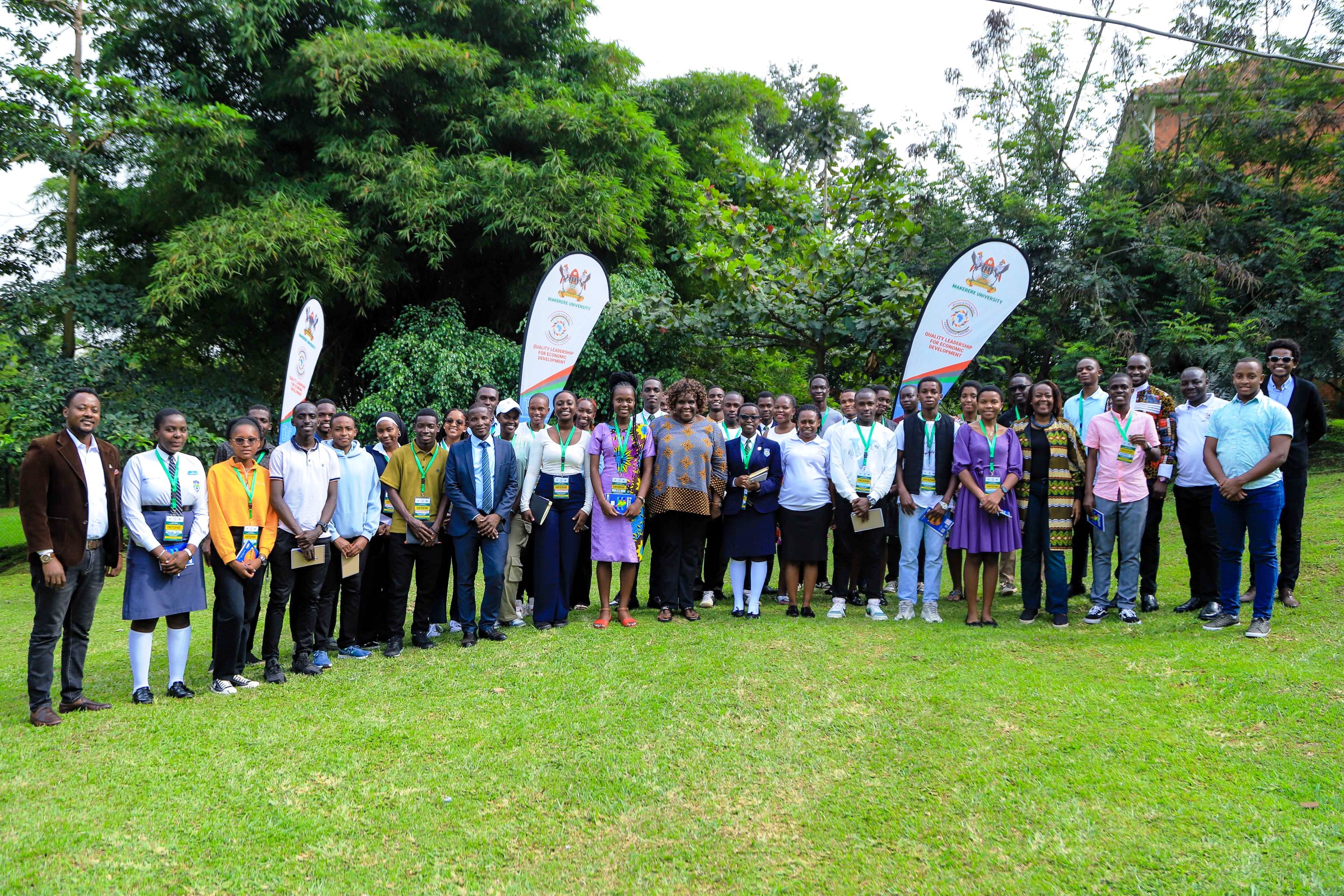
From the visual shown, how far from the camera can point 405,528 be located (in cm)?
652

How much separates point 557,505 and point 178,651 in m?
2.79

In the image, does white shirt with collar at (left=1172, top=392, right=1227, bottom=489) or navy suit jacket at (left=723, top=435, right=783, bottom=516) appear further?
navy suit jacket at (left=723, top=435, right=783, bottom=516)

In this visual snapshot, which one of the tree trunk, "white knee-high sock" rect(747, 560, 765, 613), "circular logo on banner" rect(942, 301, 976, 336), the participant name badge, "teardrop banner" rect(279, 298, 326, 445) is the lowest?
"white knee-high sock" rect(747, 560, 765, 613)

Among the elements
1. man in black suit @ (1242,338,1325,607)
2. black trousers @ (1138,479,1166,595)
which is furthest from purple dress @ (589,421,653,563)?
man in black suit @ (1242,338,1325,607)

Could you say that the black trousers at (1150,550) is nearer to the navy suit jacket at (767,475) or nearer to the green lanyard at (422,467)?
the navy suit jacket at (767,475)

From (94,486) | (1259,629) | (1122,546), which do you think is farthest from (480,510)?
(1259,629)

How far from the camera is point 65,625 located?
503cm

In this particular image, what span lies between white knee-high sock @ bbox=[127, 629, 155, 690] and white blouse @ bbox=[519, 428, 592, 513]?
273cm

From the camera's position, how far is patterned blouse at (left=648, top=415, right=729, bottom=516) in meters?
7.18

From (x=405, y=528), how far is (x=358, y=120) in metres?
9.97

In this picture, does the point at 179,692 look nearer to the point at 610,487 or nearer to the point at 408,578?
the point at 408,578

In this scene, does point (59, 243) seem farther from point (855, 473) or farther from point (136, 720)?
point (855, 473)

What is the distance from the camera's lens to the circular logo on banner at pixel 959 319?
8859mm

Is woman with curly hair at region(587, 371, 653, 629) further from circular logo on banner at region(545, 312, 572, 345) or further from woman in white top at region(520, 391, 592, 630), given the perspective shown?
circular logo on banner at region(545, 312, 572, 345)
